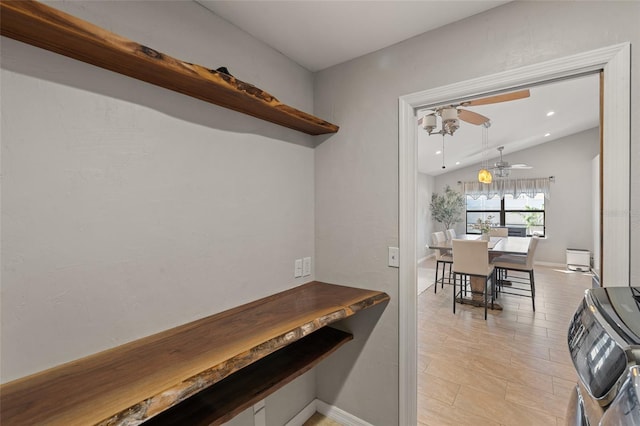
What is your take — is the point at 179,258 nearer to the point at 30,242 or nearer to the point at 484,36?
the point at 30,242

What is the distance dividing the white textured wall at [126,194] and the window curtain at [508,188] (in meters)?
7.58

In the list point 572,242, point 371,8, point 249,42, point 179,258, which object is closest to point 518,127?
point 572,242

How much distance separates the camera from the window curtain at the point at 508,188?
694cm

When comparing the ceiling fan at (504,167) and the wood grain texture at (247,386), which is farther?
the ceiling fan at (504,167)

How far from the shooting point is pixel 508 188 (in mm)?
7367

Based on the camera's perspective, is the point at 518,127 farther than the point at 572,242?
No

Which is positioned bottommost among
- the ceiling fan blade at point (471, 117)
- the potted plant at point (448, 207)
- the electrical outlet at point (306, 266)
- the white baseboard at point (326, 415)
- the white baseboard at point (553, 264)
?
the white baseboard at point (326, 415)

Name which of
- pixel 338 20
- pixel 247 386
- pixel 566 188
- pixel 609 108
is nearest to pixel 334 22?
pixel 338 20

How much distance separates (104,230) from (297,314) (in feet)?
2.89

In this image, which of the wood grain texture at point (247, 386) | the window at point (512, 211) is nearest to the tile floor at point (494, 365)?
the wood grain texture at point (247, 386)

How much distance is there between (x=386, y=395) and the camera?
5.74ft

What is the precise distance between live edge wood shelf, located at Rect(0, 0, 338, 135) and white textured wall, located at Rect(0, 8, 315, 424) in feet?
0.18

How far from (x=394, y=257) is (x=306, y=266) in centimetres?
62

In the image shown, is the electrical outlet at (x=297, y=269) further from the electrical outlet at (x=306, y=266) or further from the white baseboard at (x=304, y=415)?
the white baseboard at (x=304, y=415)
